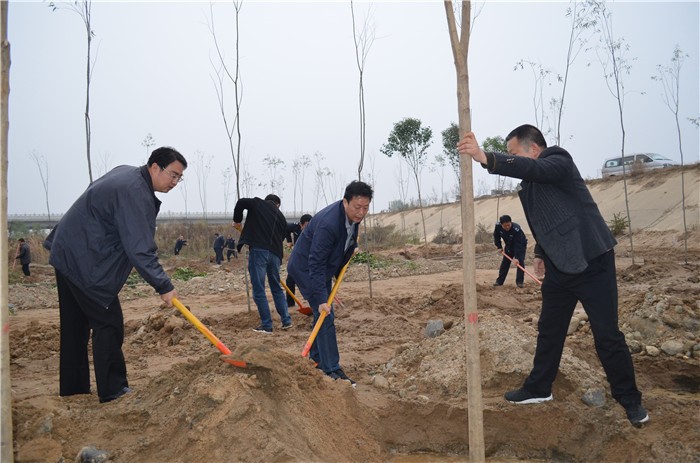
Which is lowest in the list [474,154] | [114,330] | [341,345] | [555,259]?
[341,345]

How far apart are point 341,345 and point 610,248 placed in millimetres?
3209

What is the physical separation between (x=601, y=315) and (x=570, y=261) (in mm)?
343

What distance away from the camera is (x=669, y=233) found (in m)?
16.0

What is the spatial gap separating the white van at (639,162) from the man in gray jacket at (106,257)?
71.1 ft

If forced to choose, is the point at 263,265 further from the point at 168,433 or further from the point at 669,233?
the point at 669,233

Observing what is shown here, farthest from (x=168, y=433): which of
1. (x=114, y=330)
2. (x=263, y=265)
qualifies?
(x=263, y=265)

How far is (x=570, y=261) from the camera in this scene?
117 inches

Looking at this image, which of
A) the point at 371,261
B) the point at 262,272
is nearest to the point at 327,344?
the point at 262,272

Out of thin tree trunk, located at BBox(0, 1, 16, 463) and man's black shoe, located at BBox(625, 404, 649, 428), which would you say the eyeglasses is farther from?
man's black shoe, located at BBox(625, 404, 649, 428)

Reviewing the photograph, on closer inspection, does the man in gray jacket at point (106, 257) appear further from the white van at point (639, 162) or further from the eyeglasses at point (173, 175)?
the white van at point (639, 162)

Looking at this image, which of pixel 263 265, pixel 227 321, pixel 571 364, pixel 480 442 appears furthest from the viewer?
pixel 227 321

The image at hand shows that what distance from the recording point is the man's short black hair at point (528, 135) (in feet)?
10.5

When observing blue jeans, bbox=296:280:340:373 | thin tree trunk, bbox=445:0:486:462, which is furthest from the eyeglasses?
thin tree trunk, bbox=445:0:486:462

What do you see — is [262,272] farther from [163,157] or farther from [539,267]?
[539,267]
